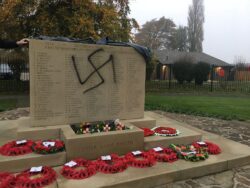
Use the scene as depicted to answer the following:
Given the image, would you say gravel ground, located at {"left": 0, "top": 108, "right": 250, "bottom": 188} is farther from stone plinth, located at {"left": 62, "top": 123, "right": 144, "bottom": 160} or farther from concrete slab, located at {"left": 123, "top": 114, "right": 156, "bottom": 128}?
concrete slab, located at {"left": 123, "top": 114, "right": 156, "bottom": 128}

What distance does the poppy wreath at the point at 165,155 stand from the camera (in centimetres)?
376

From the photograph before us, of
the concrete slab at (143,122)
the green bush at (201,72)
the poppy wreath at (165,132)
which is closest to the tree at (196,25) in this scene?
the green bush at (201,72)

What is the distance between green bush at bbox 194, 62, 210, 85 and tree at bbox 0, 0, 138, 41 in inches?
362

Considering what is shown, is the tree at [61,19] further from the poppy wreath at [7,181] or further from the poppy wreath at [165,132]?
the poppy wreath at [7,181]

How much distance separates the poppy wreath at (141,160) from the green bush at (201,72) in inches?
664

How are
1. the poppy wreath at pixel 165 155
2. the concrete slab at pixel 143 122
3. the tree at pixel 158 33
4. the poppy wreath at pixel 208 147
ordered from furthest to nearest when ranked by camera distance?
1. the tree at pixel 158 33
2. the concrete slab at pixel 143 122
3. the poppy wreath at pixel 208 147
4. the poppy wreath at pixel 165 155

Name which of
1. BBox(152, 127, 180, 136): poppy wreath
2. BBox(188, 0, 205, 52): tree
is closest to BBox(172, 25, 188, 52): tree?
BBox(188, 0, 205, 52): tree

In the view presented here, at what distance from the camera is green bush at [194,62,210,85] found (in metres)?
19.6

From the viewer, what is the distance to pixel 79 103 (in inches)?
178

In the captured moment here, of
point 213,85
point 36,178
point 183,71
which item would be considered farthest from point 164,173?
point 183,71

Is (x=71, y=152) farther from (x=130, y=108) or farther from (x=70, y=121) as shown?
(x=130, y=108)

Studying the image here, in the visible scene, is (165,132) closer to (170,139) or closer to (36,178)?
(170,139)

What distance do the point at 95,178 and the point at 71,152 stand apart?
2.16ft

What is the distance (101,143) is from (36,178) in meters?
1.13
